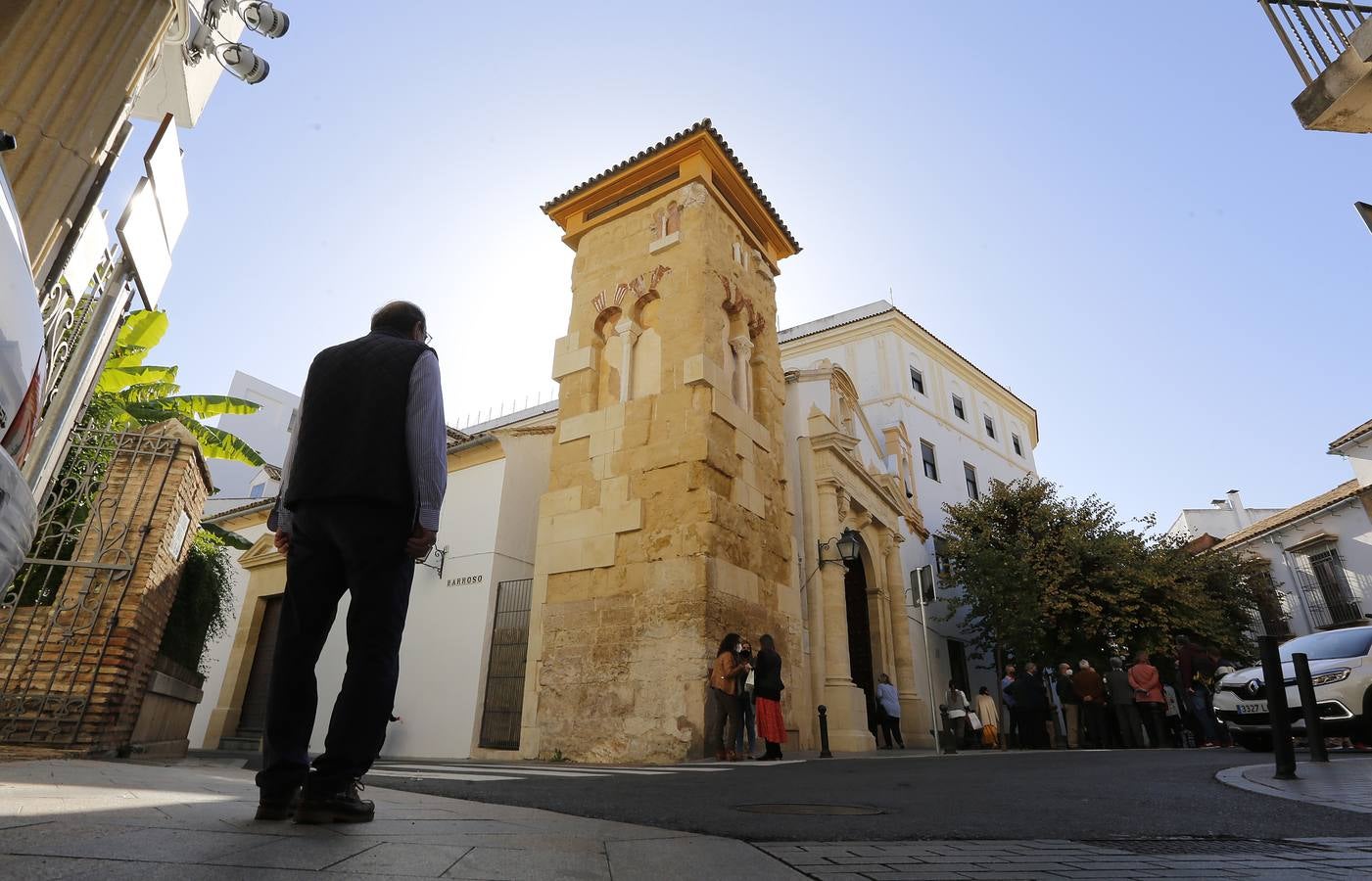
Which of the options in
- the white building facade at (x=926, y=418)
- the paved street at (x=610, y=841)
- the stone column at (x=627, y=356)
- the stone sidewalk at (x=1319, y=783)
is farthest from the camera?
the white building facade at (x=926, y=418)

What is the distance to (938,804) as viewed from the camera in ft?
11.8

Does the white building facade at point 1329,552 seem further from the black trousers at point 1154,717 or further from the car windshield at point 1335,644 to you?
the car windshield at point 1335,644

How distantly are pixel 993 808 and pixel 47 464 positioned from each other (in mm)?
7033

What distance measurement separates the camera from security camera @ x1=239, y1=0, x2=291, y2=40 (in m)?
8.35

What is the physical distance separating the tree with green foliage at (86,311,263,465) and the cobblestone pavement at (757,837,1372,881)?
12035 millimetres

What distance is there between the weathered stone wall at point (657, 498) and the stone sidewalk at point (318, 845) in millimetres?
7138

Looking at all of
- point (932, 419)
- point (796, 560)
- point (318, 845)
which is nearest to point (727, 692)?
point (796, 560)

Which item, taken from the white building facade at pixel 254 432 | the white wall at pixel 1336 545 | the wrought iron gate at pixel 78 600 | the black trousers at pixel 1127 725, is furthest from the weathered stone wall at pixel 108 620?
the white wall at pixel 1336 545

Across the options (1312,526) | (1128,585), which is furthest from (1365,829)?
(1312,526)

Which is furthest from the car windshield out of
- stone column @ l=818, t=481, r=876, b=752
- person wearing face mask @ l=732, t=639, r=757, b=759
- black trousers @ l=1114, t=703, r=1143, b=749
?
stone column @ l=818, t=481, r=876, b=752

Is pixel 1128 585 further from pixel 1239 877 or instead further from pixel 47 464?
pixel 47 464

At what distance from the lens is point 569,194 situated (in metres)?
14.2

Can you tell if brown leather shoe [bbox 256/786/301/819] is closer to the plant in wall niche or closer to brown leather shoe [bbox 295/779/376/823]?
brown leather shoe [bbox 295/779/376/823]

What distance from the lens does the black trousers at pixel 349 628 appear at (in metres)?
2.42
